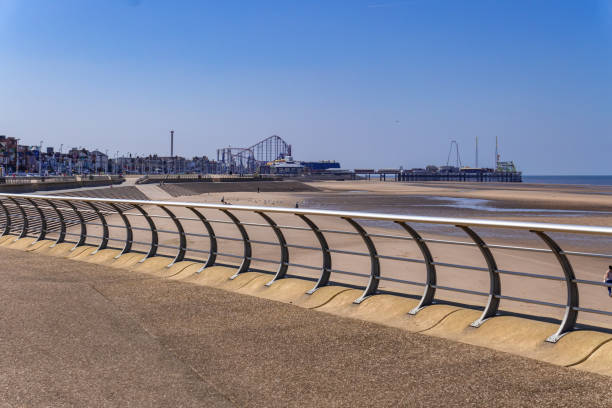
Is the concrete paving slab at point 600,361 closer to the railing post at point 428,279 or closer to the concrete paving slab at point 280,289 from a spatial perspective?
the railing post at point 428,279

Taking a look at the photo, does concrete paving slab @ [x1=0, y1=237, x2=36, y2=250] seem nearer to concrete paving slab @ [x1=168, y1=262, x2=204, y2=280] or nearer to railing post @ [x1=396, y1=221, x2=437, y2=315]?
concrete paving slab @ [x1=168, y1=262, x2=204, y2=280]

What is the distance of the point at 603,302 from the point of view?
1419 centimetres

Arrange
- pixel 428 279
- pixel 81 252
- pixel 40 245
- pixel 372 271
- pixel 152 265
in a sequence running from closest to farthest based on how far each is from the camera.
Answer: pixel 428 279, pixel 372 271, pixel 152 265, pixel 81 252, pixel 40 245

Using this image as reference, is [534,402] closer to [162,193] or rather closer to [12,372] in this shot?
[12,372]

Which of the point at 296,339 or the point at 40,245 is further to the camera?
the point at 40,245

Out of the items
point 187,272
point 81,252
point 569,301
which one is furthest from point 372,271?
point 81,252

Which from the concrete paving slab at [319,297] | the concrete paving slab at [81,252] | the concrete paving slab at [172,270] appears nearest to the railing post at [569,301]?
the concrete paving slab at [319,297]

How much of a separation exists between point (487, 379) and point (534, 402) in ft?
1.58

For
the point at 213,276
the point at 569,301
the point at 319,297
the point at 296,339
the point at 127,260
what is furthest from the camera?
the point at 127,260

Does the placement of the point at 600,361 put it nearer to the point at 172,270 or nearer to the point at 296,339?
the point at 296,339

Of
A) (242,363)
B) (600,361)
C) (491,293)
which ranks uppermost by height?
(491,293)

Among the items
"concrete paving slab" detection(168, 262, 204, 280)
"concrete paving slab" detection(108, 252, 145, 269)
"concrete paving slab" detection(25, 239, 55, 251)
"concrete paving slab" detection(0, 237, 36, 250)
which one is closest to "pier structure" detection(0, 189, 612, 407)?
"concrete paving slab" detection(168, 262, 204, 280)

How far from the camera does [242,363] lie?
483 centimetres

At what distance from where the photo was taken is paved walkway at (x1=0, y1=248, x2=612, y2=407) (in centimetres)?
406
